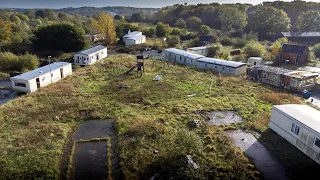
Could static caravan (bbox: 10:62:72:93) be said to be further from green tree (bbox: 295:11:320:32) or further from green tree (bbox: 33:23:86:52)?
green tree (bbox: 295:11:320:32)

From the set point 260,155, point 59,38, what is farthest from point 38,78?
point 260,155

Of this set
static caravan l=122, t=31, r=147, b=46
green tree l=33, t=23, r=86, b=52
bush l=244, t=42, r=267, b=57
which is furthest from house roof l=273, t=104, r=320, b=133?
static caravan l=122, t=31, r=147, b=46

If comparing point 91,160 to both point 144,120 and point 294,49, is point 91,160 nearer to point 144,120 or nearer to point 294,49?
point 144,120

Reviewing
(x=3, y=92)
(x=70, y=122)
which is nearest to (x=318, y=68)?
(x=70, y=122)

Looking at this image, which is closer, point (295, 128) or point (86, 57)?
point (295, 128)

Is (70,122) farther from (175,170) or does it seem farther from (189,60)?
(189,60)

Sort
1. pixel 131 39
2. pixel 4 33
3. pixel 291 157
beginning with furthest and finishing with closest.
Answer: pixel 131 39, pixel 4 33, pixel 291 157

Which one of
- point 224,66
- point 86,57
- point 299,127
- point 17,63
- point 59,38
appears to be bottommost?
point 299,127

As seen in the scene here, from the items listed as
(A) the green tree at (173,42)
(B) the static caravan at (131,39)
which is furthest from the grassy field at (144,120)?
(A) the green tree at (173,42)
